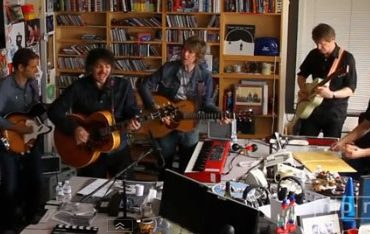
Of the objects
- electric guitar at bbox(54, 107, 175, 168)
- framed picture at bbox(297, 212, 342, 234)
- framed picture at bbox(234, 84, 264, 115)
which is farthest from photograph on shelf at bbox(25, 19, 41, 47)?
framed picture at bbox(297, 212, 342, 234)

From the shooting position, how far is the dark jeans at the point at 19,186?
4.87m

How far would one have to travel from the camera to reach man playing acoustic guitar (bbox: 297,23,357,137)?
17.1 ft

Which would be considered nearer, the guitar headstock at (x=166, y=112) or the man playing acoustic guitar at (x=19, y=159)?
the man playing acoustic guitar at (x=19, y=159)

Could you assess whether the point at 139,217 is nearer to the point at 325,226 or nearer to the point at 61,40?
the point at 325,226

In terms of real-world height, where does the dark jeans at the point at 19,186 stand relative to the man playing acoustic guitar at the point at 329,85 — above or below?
below

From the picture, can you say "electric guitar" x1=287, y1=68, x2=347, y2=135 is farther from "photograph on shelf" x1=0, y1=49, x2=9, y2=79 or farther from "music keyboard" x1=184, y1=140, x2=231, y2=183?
"photograph on shelf" x1=0, y1=49, x2=9, y2=79

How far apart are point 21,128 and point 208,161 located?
1.68m

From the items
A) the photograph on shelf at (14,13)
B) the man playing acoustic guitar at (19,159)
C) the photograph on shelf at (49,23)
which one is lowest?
the man playing acoustic guitar at (19,159)

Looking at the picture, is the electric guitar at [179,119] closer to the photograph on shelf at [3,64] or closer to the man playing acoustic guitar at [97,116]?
the man playing acoustic guitar at [97,116]

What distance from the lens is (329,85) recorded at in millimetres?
5320

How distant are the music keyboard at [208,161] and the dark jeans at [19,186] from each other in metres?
1.41

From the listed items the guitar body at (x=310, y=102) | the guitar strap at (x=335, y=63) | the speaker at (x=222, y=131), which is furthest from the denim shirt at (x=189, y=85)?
the guitar strap at (x=335, y=63)

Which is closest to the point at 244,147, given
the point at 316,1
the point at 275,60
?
the point at 275,60

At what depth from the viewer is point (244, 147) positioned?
450 cm
